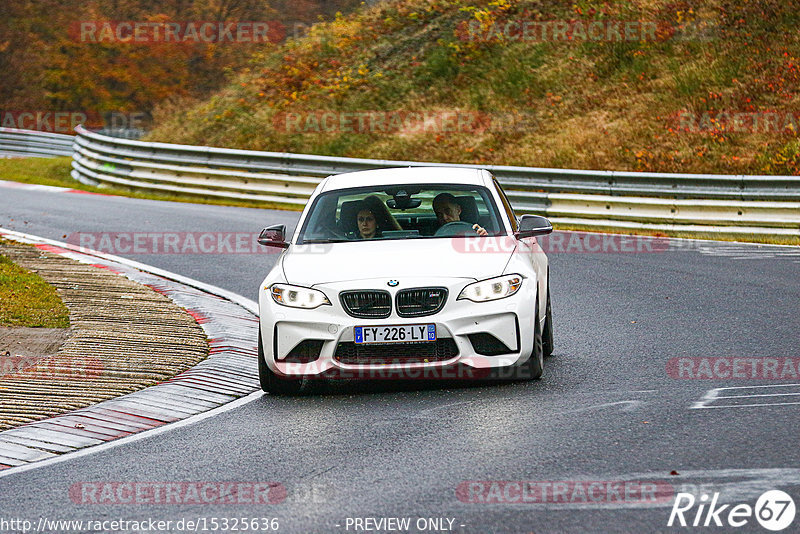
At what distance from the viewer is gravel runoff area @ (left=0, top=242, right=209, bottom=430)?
→ 8039 mm

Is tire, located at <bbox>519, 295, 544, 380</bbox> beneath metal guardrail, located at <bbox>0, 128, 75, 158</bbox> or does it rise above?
beneath

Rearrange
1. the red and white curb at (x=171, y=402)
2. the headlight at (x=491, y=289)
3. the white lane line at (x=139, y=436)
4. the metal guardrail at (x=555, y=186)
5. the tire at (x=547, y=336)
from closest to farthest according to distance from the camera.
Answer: the white lane line at (x=139, y=436) < the red and white curb at (x=171, y=402) < the headlight at (x=491, y=289) < the tire at (x=547, y=336) < the metal guardrail at (x=555, y=186)

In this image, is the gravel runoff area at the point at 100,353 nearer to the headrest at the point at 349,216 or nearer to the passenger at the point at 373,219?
the headrest at the point at 349,216

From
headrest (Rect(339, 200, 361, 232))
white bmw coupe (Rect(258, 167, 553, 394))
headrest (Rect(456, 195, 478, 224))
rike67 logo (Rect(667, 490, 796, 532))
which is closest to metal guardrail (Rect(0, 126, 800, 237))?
headrest (Rect(456, 195, 478, 224))

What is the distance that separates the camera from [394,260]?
8078 millimetres

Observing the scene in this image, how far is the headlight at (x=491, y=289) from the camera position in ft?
25.7

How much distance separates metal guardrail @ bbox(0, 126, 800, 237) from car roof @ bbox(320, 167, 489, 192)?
8210 mm

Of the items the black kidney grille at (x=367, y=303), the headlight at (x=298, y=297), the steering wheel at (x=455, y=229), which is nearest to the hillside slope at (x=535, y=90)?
the steering wheel at (x=455, y=229)

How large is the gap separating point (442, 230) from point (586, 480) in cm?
370

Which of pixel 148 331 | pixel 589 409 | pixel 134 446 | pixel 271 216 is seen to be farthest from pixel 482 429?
pixel 271 216

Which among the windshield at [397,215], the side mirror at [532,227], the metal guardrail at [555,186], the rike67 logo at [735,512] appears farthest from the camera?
the metal guardrail at [555,186]

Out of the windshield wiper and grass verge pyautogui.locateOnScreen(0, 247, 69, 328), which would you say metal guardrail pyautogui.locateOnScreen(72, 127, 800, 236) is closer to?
grass verge pyautogui.locateOnScreen(0, 247, 69, 328)

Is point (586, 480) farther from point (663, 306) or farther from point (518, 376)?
point (663, 306)

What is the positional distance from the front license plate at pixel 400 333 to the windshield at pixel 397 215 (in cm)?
124
